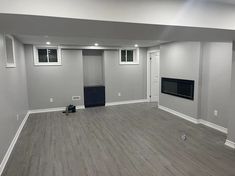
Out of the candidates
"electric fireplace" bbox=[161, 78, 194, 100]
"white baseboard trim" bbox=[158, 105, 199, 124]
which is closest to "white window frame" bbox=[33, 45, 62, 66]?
"electric fireplace" bbox=[161, 78, 194, 100]

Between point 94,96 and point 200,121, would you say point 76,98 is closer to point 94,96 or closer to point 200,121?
point 94,96

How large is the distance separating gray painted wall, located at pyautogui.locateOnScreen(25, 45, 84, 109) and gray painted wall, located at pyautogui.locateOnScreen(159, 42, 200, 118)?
3.06m

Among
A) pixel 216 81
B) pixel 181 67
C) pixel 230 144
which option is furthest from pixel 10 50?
pixel 230 144

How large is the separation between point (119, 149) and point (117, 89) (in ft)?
12.6

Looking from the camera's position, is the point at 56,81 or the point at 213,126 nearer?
the point at 213,126

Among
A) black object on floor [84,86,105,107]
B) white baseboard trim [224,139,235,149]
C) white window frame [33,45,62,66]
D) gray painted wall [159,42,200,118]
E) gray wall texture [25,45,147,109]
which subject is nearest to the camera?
white baseboard trim [224,139,235,149]

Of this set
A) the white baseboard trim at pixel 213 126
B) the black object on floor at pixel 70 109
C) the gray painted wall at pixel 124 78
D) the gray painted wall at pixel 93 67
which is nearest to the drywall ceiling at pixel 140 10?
the white baseboard trim at pixel 213 126

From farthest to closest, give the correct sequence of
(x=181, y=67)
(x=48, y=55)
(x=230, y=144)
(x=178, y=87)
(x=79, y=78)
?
(x=79, y=78) → (x=48, y=55) → (x=178, y=87) → (x=181, y=67) → (x=230, y=144)

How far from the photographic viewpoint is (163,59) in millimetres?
5824

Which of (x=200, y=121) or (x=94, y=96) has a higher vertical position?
(x=94, y=96)

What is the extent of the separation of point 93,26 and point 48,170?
2277 millimetres

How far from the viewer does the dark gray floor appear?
2.60 m

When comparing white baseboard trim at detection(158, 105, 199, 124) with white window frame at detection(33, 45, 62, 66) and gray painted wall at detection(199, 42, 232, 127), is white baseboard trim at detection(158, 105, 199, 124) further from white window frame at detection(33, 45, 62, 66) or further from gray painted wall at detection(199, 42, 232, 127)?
white window frame at detection(33, 45, 62, 66)

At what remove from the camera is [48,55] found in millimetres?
5977
